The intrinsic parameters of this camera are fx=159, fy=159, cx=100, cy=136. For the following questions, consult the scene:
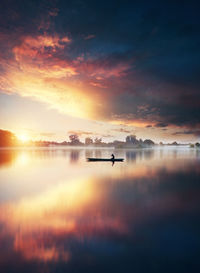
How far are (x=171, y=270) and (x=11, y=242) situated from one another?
30.0ft

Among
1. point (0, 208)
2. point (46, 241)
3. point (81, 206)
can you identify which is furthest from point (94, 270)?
point (0, 208)

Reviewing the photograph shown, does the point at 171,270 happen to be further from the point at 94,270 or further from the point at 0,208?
the point at 0,208

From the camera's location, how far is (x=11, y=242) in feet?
32.0

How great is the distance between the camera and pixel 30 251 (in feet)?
29.5

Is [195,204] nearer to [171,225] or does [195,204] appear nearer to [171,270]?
[171,225]

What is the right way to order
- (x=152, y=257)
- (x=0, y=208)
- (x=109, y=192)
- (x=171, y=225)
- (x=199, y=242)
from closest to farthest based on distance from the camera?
(x=152, y=257) < (x=199, y=242) < (x=171, y=225) < (x=0, y=208) < (x=109, y=192)

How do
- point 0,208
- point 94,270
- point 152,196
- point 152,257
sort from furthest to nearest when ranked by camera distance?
1. point 152,196
2. point 0,208
3. point 152,257
4. point 94,270

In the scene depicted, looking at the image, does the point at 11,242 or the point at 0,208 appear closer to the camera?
the point at 11,242

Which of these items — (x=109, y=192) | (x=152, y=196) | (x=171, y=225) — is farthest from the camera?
(x=109, y=192)

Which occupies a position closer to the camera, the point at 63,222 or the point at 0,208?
the point at 63,222

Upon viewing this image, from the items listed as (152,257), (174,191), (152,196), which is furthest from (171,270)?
(174,191)

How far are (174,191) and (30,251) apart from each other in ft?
60.9

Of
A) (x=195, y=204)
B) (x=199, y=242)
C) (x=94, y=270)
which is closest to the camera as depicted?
(x=94, y=270)

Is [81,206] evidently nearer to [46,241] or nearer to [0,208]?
[46,241]
